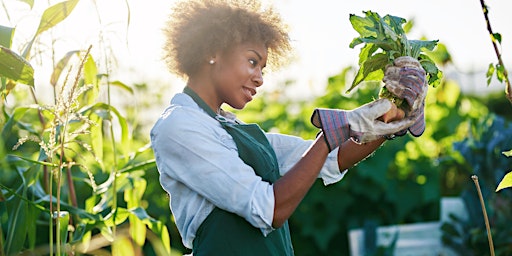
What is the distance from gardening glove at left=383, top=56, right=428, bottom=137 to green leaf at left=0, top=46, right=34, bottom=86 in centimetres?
76

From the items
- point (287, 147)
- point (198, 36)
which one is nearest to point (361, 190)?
point (287, 147)

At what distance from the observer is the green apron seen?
1823 millimetres

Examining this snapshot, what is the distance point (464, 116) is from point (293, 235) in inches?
48.1

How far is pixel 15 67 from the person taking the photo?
182cm

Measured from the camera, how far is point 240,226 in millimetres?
Result: 1824

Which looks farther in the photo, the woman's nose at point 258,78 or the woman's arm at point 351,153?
the woman's arm at point 351,153

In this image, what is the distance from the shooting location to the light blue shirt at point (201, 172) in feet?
5.65

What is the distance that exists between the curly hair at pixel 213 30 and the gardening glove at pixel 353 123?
0.30 metres

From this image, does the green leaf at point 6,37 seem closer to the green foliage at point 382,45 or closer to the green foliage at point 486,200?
the green foliage at point 382,45

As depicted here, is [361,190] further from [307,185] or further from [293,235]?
[307,185]

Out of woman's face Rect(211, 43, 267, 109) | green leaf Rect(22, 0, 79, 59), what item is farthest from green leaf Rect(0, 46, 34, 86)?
woman's face Rect(211, 43, 267, 109)

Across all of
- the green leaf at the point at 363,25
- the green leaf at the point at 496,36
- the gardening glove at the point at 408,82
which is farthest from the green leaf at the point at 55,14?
the green leaf at the point at 496,36

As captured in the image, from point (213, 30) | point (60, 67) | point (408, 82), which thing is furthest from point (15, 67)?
point (408, 82)

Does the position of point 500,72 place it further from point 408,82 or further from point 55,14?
Result: point 55,14
